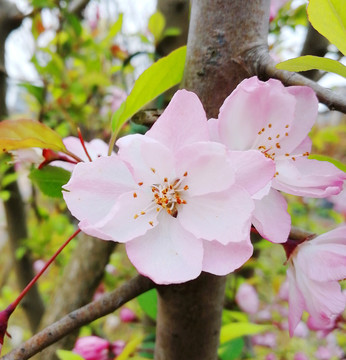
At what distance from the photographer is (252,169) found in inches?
12.5

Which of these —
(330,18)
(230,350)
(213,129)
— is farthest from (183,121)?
(230,350)

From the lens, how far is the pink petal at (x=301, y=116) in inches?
14.6

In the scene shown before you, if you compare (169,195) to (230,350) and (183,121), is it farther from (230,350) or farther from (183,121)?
(230,350)

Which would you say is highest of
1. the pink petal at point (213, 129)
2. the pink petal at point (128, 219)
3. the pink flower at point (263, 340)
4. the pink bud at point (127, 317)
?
the pink petal at point (213, 129)

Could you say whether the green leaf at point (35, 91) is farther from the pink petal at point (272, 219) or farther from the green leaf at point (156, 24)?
the pink petal at point (272, 219)

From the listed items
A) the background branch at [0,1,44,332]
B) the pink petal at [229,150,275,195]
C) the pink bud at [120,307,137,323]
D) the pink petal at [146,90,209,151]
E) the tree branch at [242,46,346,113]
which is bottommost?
the pink bud at [120,307,137,323]

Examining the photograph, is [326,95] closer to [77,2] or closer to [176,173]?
[176,173]

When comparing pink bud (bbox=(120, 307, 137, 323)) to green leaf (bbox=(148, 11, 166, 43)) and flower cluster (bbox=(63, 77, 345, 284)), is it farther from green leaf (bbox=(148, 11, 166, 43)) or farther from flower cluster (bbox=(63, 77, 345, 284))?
flower cluster (bbox=(63, 77, 345, 284))

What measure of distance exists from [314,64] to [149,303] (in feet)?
1.83

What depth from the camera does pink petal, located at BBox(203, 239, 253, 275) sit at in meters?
0.32

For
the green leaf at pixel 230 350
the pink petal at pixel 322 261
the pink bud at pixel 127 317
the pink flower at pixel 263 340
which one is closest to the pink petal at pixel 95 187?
the pink petal at pixel 322 261

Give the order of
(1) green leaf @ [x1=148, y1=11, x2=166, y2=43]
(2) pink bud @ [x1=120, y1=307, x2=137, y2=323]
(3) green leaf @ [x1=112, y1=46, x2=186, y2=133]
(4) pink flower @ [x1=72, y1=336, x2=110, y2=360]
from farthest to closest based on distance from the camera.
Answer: (2) pink bud @ [x1=120, y1=307, x2=137, y2=323], (1) green leaf @ [x1=148, y1=11, x2=166, y2=43], (4) pink flower @ [x1=72, y1=336, x2=110, y2=360], (3) green leaf @ [x1=112, y1=46, x2=186, y2=133]

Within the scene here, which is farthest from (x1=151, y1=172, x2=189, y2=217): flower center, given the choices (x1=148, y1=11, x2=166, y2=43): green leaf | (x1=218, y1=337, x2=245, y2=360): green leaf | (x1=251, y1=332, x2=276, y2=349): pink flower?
(x1=251, y1=332, x2=276, y2=349): pink flower

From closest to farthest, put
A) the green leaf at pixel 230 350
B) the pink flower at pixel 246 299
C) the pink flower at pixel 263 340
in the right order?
the green leaf at pixel 230 350 < the pink flower at pixel 246 299 < the pink flower at pixel 263 340
